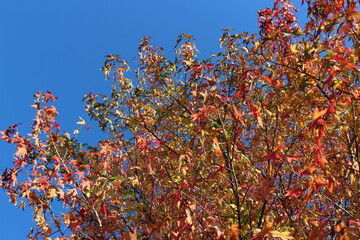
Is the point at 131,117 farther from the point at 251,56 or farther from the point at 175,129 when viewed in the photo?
the point at 251,56

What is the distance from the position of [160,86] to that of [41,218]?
2380 millimetres

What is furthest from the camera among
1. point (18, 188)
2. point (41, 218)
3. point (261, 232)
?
point (18, 188)

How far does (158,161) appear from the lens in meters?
3.61

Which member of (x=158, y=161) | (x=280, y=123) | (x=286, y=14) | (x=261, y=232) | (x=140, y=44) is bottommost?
(x=261, y=232)

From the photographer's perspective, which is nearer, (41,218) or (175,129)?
(41,218)

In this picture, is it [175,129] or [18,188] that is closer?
[18,188]

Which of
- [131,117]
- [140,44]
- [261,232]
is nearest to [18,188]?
[131,117]

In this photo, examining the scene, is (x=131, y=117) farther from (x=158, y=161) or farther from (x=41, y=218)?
(x=41, y=218)

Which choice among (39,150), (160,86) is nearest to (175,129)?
(160,86)

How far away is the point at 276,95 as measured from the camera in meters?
4.05

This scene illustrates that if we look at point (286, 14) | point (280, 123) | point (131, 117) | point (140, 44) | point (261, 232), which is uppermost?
point (140, 44)

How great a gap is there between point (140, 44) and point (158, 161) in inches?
83.6

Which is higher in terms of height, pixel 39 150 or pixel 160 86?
pixel 160 86

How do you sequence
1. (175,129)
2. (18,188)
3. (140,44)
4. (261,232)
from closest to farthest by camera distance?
(261,232)
(18,188)
(175,129)
(140,44)
